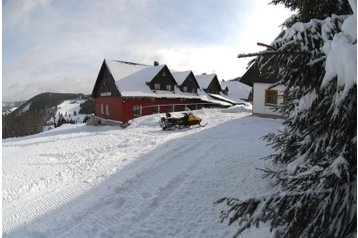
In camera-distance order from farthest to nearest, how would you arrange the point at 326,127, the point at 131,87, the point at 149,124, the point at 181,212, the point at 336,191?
the point at 131,87 < the point at 149,124 < the point at 181,212 < the point at 326,127 < the point at 336,191

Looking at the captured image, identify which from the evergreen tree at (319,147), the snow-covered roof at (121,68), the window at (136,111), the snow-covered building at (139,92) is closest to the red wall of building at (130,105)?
the snow-covered building at (139,92)

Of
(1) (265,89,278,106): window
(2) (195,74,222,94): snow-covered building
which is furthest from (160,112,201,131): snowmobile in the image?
(2) (195,74,222,94): snow-covered building

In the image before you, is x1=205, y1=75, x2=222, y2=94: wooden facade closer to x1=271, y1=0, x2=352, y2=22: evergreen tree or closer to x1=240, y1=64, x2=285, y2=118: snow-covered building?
x1=240, y1=64, x2=285, y2=118: snow-covered building

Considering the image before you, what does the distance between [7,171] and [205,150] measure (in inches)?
293

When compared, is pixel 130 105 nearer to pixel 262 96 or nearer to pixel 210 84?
pixel 262 96

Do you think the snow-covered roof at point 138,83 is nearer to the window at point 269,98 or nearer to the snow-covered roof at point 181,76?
the snow-covered roof at point 181,76

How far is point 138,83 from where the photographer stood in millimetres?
31156

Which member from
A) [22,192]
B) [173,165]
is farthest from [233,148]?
[22,192]

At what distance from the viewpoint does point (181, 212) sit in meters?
5.99

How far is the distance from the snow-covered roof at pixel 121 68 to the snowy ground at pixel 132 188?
728 inches

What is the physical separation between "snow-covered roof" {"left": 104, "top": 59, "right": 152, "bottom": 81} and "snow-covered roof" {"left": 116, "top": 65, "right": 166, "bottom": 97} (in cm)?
46

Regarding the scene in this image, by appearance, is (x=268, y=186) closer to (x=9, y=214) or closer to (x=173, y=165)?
(x=173, y=165)

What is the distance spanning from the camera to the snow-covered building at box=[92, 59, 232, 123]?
2889 centimetres

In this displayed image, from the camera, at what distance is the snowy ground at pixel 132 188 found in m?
5.60
